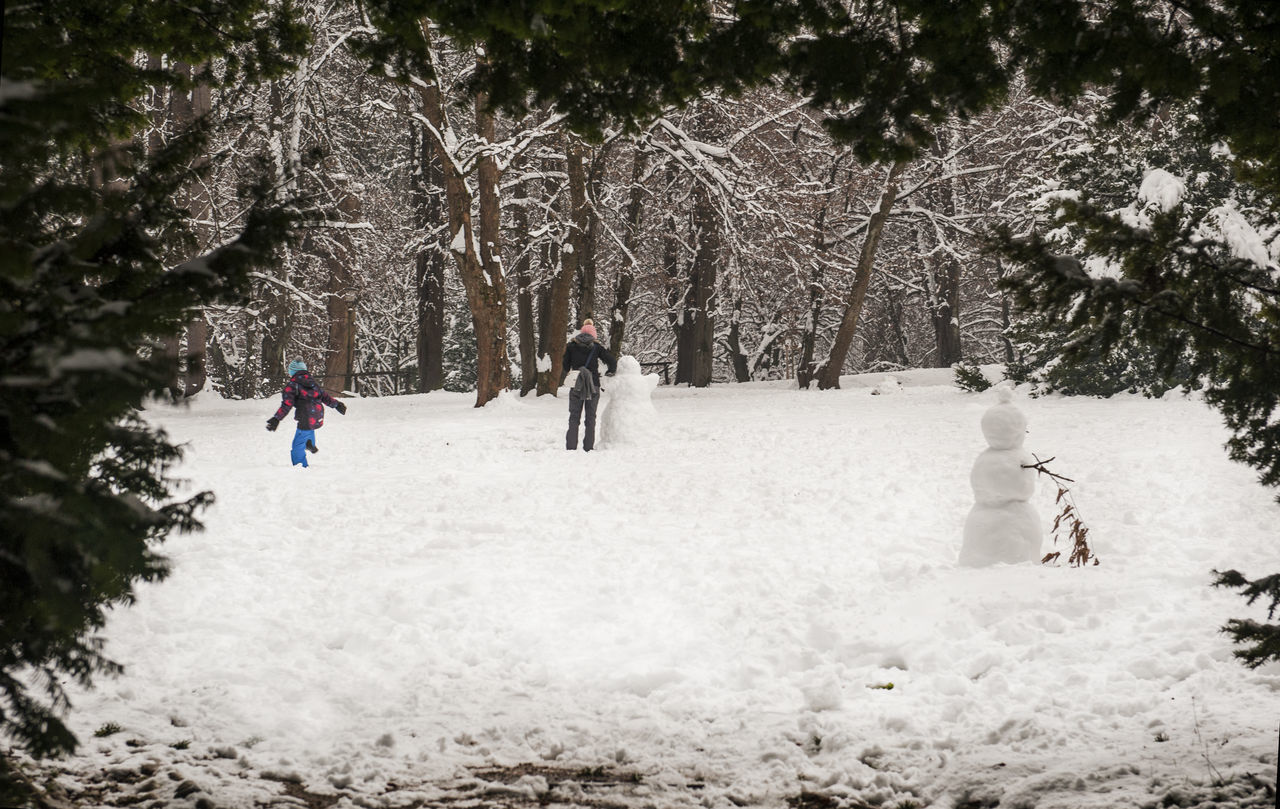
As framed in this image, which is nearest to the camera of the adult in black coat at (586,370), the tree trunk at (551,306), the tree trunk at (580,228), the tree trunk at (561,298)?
the adult in black coat at (586,370)

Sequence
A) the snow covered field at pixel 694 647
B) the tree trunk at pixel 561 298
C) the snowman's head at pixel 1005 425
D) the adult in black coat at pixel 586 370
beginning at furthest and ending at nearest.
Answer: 1. the tree trunk at pixel 561 298
2. the adult in black coat at pixel 586 370
3. the snowman's head at pixel 1005 425
4. the snow covered field at pixel 694 647

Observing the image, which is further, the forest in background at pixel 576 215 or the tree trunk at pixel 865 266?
the tree trunk at pixel 865 266

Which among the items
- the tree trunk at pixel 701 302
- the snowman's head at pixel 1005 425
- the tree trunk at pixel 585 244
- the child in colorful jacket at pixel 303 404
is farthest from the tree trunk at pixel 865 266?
the snowman's head at pixel 1005 425

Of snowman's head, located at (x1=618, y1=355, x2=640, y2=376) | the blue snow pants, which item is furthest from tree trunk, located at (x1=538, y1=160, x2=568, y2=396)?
the blue snow pants

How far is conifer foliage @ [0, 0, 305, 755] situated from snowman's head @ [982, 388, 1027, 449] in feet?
18.8

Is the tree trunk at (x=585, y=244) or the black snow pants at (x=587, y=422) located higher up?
the tree trunk at (x=585, y=244)

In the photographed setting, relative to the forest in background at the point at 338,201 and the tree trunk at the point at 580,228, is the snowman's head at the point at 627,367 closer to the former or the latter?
the tree trunk at the point at 580,228

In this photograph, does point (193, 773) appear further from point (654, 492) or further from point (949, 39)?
point (654, 492)

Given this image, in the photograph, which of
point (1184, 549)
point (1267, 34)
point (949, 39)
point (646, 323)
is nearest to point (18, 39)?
point (949, 39)

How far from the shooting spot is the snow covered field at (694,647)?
4.25m

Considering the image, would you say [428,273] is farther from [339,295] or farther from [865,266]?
[865,266]

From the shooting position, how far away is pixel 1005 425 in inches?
292

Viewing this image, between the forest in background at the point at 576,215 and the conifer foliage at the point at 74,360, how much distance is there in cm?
1341

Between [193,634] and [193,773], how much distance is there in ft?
6.75
